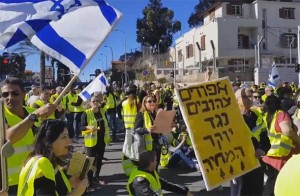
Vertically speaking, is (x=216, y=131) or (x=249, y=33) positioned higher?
(x=249, y=33)

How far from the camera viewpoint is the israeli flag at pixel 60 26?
388 cm

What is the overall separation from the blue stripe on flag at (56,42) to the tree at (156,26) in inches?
2610

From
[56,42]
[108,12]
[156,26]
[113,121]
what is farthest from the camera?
[156,26]

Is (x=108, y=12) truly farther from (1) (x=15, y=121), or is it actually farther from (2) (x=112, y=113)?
(2) (x=112, y=113)

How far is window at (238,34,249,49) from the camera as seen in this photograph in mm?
51941

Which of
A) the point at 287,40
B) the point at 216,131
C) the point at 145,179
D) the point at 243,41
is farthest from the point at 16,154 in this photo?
the point at 287,40

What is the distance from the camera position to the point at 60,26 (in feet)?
13.5

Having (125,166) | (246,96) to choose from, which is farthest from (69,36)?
(125,166)

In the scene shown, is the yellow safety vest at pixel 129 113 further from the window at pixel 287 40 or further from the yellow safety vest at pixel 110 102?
the window at pixel 287 40

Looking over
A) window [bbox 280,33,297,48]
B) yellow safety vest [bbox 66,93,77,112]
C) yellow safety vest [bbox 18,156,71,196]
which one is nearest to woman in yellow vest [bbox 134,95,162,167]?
yellow safety vest [bbox 18,156,71,196]

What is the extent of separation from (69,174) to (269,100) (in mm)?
3504

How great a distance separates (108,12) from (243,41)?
49919 millimetres

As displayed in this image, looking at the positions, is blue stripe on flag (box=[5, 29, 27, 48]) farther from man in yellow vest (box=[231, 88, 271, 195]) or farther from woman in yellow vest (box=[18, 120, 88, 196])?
man in yellow vest (box=[231, 88, 271, 195])

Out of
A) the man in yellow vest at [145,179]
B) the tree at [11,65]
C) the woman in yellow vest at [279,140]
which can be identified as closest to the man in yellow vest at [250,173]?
the woman in yellow vest at [279,140]
